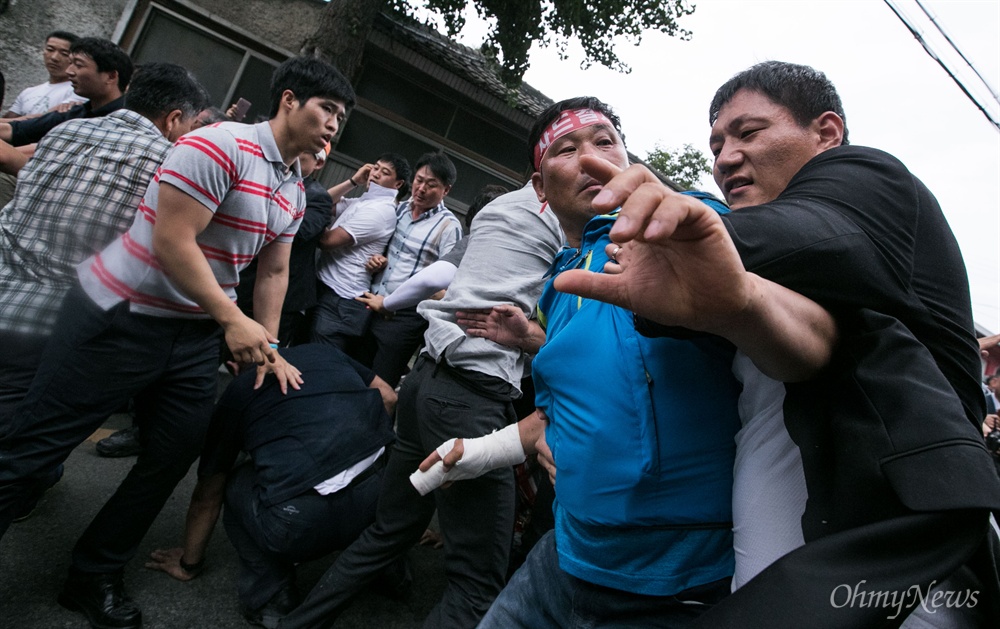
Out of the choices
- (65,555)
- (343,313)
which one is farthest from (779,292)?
(343,313)

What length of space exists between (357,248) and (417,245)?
17.6 inches

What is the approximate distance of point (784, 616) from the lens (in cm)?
69

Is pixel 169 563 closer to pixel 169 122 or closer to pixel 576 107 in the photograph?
pixel 169 122

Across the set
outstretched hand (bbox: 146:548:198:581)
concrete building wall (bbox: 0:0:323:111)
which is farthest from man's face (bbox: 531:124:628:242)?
concrete building wall (bbox: 0:0:323:111)

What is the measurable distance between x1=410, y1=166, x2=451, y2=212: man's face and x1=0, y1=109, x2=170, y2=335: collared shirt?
6.54 feet

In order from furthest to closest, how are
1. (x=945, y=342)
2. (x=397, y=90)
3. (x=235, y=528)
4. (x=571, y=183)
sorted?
(x=397, y=90) → (x=235, y=528) → (x=571, y=183) → (x=945, y=342)

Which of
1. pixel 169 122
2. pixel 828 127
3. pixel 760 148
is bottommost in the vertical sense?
pixel 169 122

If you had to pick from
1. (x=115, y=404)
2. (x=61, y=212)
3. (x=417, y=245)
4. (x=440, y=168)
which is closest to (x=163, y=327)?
(x=115, y=404)

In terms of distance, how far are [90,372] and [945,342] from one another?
7.67ft

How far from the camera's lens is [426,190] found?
3.90m

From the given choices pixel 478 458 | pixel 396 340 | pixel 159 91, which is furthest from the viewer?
pixel 396 340

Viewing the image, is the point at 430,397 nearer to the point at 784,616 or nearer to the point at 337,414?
the point at 337,414

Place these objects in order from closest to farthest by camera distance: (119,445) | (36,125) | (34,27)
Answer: (119,445), (36,125), (34,27)

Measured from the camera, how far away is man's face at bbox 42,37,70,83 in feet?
13.8
